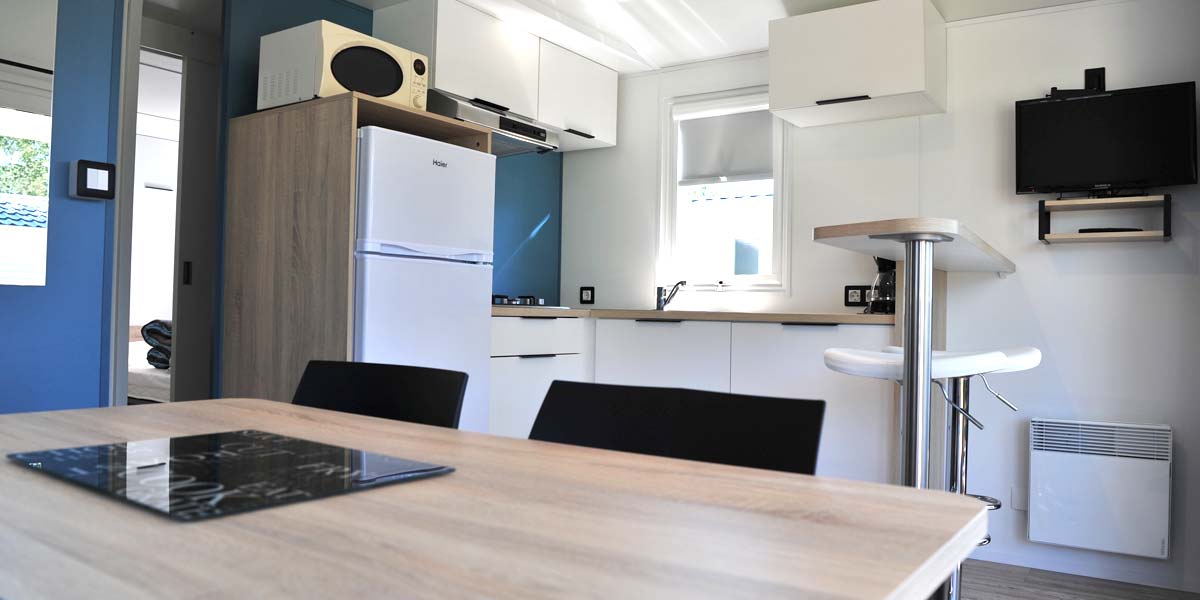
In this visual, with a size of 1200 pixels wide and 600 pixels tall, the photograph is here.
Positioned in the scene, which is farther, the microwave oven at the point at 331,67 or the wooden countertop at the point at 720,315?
the wooden countertop at the point at 720,315

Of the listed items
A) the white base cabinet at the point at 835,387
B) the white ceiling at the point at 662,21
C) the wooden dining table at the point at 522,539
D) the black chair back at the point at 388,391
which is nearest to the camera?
the wooden dining table at the point at 522,539

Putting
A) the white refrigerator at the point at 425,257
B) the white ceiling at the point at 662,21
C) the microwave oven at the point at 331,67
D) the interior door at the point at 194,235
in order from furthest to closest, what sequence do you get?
the interior door at the point at 194,235 < the white ceiling at the point at 662,21 < the microwave oven at the point at 331,67 < the white refrigerator at the point at 425,257

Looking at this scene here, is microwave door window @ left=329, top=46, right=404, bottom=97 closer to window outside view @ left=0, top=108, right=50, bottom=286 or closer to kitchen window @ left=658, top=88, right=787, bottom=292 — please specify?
window outside view @ left=0, top=108, right=50, bottom=286

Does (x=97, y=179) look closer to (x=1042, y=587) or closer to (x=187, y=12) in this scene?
(x=187, y=12)

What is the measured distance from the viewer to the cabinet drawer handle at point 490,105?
3.78 meters

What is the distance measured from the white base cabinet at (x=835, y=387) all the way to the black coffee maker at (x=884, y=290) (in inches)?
8.3

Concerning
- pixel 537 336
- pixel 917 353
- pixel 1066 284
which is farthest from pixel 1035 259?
pixel 537 336

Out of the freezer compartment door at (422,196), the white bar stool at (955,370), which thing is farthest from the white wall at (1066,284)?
the freezer compartment door at (422,196)

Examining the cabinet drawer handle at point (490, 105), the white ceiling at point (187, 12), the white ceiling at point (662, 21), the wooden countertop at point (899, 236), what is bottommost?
the wooden countertop at point (899, 236)

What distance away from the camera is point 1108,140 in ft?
10.5

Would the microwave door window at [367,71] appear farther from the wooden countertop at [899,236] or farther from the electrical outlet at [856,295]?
the electrical outlet at [856,295]

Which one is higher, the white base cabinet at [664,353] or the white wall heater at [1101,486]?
the white base cabinet at [664,353]

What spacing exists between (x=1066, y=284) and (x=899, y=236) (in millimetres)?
1944

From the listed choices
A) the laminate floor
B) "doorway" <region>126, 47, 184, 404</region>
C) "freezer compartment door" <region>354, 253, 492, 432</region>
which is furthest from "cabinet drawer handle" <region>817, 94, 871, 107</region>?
"doorway" <region>126, 47, 184, 404</region>
